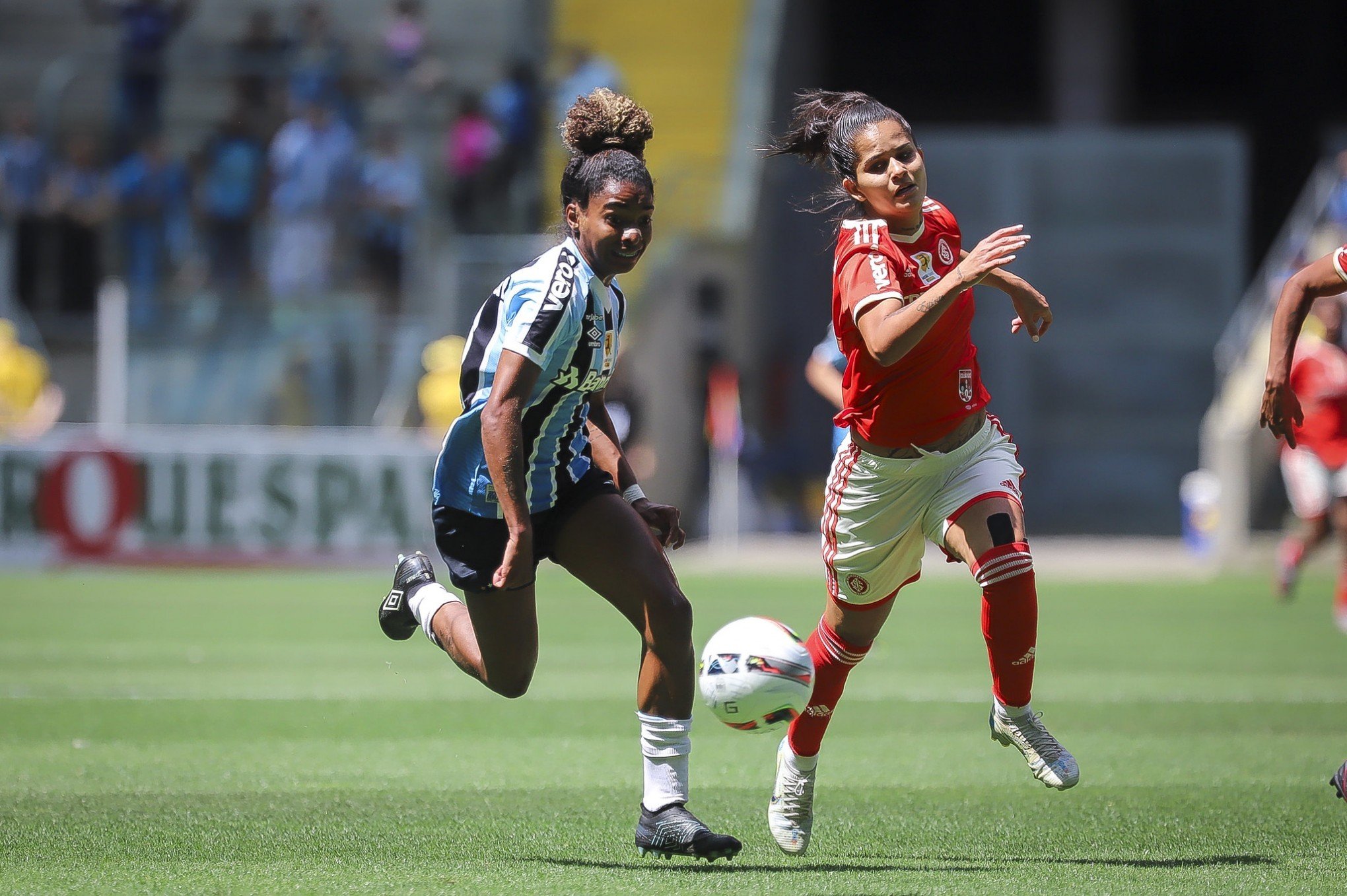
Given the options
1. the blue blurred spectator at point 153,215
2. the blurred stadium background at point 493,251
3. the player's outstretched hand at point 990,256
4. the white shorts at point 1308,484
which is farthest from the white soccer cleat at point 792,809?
the blue blurred spectator at point 153,215

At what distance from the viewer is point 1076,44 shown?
28.9 m

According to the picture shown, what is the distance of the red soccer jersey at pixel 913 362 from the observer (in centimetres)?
596

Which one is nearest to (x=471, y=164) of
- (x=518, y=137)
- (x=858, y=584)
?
(x=518, y=137)

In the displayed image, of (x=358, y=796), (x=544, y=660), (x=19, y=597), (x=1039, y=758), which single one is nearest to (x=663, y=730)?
(x=1039, y=758)

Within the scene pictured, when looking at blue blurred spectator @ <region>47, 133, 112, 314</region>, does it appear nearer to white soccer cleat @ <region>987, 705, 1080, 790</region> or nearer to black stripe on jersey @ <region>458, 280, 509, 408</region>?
black stripe on jersey @ <region>458, 280, 509, 408</region>

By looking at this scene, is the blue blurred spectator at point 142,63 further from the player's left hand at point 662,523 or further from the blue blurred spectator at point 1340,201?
the player's left hand at point 662,523

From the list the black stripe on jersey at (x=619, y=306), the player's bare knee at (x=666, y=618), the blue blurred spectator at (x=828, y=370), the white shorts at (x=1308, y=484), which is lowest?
the white shorts at (x=1308, y=484)

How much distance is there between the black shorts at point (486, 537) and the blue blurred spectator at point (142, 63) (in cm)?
1767

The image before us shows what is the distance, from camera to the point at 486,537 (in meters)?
5.95

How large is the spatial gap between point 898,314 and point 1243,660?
7137 mm

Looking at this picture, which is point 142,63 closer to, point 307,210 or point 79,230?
point 79,230

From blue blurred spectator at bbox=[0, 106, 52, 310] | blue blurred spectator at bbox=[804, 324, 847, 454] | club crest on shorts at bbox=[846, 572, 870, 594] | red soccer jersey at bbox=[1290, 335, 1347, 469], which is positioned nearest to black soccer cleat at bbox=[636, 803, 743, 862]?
club crest on shorts at bbox=[846, 572, 870, 594]

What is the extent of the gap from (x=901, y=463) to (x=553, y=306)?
53.1 inches

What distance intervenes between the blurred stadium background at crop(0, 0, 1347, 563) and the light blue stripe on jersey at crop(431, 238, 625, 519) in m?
12.5
